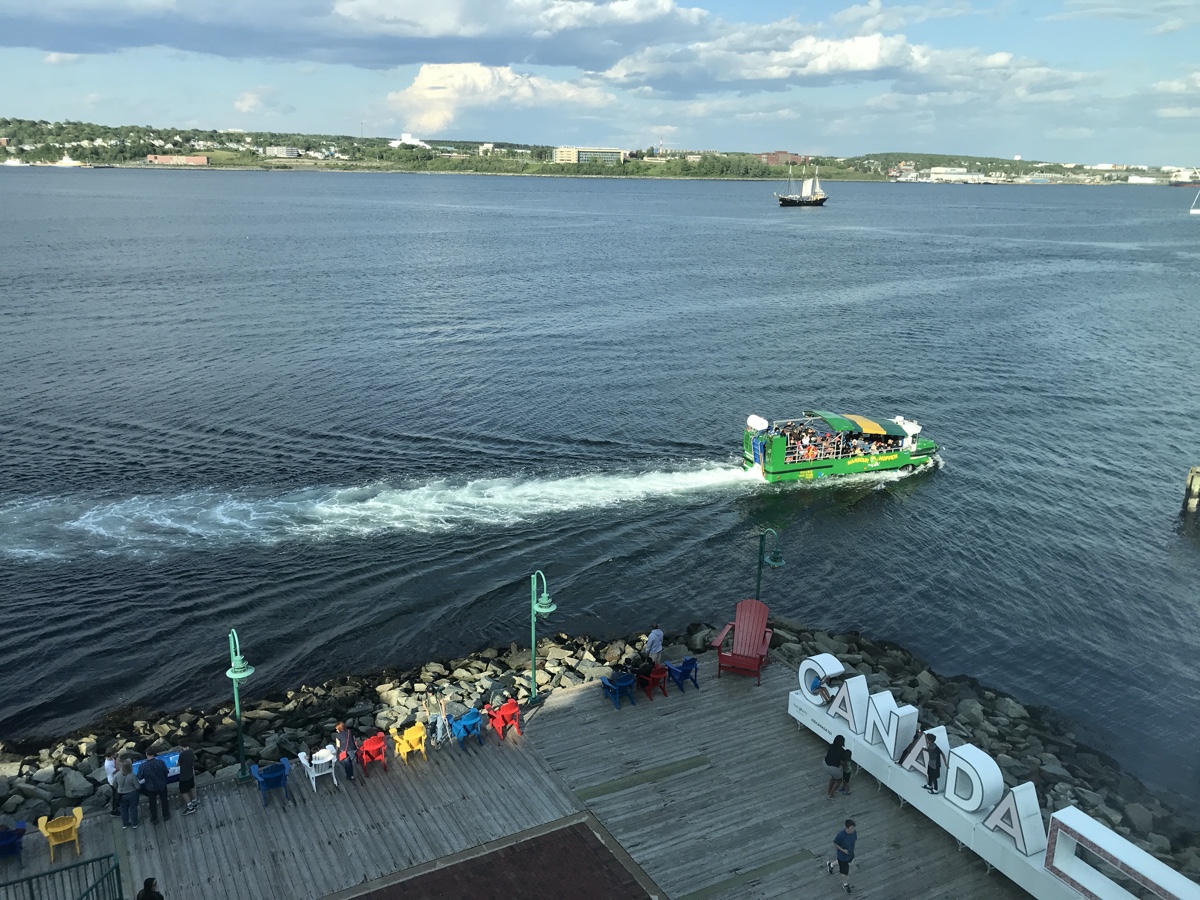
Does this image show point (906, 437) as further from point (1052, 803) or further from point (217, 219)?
point (217, 219)

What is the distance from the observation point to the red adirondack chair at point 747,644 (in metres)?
23.3

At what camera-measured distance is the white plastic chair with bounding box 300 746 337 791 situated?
18656mm

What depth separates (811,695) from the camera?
20.8m

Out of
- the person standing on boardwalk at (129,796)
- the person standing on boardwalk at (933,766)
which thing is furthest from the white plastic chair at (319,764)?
the person standing on boardwalk at (933,766)

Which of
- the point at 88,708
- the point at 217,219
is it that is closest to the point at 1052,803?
the point at 88,708

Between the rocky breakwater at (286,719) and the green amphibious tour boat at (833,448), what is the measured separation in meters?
16.5

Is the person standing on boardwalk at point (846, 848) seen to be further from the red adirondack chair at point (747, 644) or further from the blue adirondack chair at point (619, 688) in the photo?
the red adirondack chair at point (747, 644)

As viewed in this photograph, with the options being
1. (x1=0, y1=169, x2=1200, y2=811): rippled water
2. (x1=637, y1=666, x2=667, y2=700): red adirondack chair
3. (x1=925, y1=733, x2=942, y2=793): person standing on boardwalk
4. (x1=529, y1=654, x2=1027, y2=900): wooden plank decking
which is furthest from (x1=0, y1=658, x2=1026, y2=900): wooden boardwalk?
(x1=0, y1=169, x2=1200, y2=811): rippled water

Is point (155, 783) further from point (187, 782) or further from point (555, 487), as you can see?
point (555, 487)

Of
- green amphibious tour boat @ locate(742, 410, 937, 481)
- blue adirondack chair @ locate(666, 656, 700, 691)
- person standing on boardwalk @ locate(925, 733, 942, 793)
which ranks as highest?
person standing on boardwalk @ locate(925, 733, 942, 793)

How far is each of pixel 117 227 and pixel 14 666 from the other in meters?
133

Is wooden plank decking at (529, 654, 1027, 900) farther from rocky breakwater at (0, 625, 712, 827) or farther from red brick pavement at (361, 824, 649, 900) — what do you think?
rocky breakwater at (0, 625, 712, 827)

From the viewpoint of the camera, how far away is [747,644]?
23.6m

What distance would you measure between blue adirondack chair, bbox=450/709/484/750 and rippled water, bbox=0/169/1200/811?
10187mm
